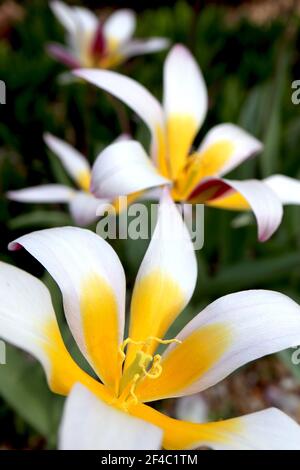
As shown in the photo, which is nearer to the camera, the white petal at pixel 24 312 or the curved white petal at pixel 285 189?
the white petal at pixel 24 312

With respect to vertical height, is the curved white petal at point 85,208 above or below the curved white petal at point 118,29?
below

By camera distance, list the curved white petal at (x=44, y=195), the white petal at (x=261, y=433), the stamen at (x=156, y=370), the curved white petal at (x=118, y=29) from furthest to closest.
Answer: the curved white petal at (x=118, y=29), the curved white petal at (x=44, y=195), the stamen at (x=156, y=370), the white petal at (x=261, y=433)

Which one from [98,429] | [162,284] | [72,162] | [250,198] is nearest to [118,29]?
[72,162]

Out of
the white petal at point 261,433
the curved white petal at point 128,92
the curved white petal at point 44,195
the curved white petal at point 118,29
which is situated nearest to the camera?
the white petal at point 261,433

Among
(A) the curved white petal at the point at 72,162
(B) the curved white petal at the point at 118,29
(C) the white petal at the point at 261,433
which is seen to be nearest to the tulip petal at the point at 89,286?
(C) the white petal at the point at 261,433

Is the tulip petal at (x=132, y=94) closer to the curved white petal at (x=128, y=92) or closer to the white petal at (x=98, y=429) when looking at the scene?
the curved white petal at (x=128, y=92)
